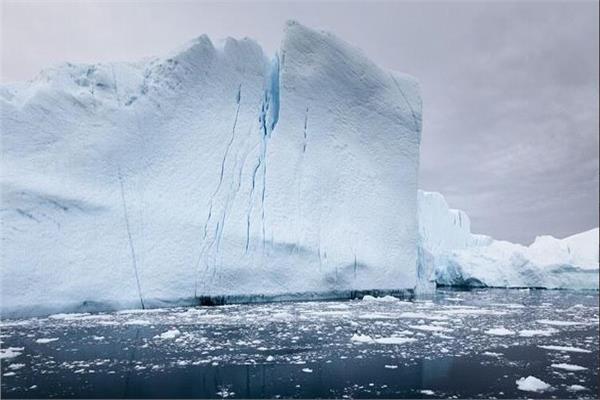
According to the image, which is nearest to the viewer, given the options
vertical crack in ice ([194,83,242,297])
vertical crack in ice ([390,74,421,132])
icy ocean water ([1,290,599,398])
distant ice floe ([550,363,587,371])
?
icy ocean water ([1,290,599,398])

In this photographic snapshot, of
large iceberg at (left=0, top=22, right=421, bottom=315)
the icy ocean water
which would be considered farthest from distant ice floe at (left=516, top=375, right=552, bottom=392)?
large iceberg at (left=0, top=22, right=421, bottom=315)

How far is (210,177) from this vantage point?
9242 mm

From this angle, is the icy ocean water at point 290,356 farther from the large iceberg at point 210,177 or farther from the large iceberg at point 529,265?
the large iceberg at point 529,265

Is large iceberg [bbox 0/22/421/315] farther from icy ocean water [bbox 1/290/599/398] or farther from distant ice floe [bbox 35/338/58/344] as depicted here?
distant ice floe [bbox 35/338/58/344]

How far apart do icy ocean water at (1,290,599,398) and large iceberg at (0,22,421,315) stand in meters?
1.23

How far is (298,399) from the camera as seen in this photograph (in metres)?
2.89

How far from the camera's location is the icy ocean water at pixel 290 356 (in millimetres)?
3100

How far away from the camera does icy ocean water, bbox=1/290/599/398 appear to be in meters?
3.10

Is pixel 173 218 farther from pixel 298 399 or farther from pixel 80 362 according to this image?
pixel 298 399

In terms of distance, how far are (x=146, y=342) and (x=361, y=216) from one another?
7.03 meters

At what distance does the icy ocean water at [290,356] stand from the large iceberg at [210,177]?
1.23m

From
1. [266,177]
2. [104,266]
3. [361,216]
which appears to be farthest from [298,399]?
[361,216]

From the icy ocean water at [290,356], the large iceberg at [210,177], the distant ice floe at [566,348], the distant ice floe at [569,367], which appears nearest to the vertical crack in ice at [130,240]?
the large iceberg at [210,177]

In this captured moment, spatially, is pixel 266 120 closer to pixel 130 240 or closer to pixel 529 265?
pixel 130 240
